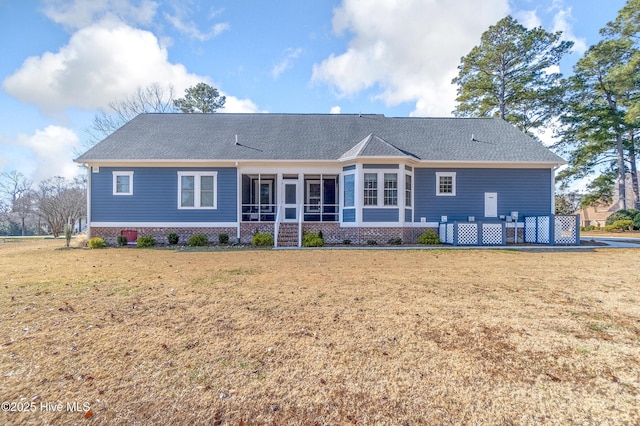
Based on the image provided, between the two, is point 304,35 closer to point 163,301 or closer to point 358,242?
point 358,242

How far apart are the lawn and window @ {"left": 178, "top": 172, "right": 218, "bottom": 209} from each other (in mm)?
8091

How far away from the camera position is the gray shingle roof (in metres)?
14.1

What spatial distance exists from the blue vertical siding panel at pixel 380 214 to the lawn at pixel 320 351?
24.1 ft

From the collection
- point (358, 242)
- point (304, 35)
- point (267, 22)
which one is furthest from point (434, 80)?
Result: point (358, 242)

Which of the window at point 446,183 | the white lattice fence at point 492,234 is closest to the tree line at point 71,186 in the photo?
the window at point 446,183

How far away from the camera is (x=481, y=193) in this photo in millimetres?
14445

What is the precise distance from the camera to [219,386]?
2537 millimetres

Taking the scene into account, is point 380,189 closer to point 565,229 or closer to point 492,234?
point 492,234

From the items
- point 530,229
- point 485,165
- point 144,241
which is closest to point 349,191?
point 485,165

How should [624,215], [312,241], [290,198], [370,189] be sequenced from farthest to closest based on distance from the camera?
[624,215]
[290,198]
[370,189]
[312,241]

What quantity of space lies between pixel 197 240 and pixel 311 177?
6275 mm

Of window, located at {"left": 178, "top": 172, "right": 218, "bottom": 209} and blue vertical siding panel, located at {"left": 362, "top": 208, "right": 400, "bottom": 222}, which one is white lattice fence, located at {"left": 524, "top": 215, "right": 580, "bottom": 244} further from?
window, located at {"left": 178, "top": 172, "right": 218, "bottom": 209}

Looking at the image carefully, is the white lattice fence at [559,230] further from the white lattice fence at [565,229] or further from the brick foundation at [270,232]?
the brick foundation at [270,232]

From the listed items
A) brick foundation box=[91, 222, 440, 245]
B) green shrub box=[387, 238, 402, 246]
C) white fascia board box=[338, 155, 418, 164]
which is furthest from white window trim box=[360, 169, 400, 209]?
green shrub box=[387, 238, 402, 246]
